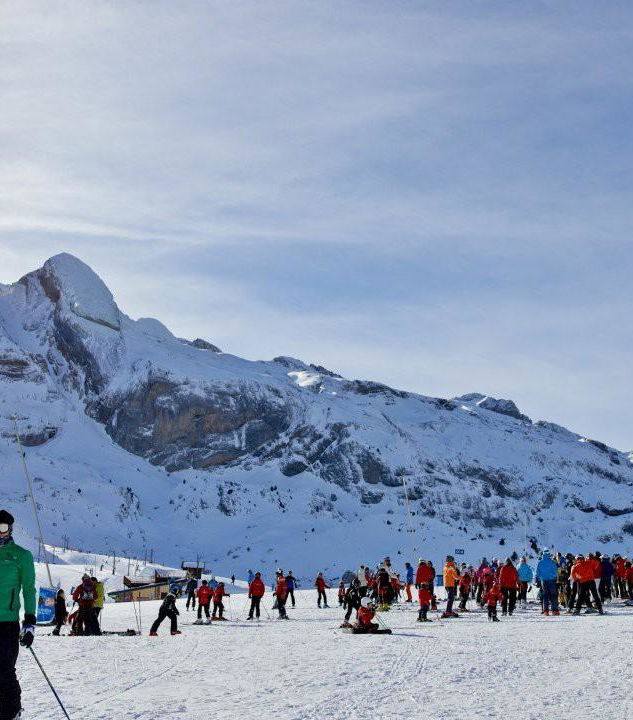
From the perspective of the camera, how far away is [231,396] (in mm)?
152750

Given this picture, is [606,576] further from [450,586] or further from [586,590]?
[450,586]

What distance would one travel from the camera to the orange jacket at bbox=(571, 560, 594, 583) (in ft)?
70.5

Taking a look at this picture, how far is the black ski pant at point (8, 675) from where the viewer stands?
7.07 metres

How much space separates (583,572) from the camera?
21.7 meters

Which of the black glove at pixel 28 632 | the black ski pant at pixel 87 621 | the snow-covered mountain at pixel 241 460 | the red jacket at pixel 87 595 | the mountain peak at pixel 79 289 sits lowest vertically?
the black ski pant at pixel 87 621

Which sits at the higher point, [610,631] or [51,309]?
[51,309]

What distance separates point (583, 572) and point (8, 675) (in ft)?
56.5

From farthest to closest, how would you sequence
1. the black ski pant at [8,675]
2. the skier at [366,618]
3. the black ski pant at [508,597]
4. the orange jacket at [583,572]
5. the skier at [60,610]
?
the skier at [60,610] < the black ski pant at [508,597] < the orange jacket at [583,572] < the skier at [366,618] < the black ski pant at [8,675]

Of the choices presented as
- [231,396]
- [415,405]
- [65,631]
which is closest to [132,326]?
[231,396]

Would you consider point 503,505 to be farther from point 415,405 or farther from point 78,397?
point 78,397

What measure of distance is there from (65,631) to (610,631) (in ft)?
45.5

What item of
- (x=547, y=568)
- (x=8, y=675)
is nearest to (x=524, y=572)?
(x=547, y=568)

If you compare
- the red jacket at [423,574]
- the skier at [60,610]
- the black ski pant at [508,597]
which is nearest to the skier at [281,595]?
the red jacket at [423,574]

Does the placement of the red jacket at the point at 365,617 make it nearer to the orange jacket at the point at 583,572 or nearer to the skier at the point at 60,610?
the orange jacket at the point at 583,572
